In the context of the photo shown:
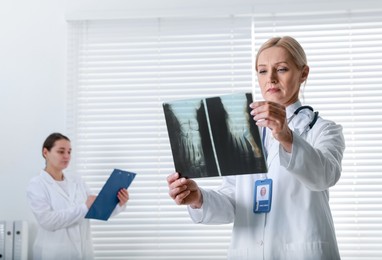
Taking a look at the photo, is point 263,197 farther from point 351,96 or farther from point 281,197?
point 351,96

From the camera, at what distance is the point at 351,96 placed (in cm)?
428

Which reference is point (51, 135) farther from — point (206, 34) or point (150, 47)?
point (206, 34)

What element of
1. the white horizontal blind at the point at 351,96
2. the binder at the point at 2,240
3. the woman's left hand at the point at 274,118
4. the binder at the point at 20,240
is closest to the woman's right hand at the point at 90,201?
the binder at the point at 20,240

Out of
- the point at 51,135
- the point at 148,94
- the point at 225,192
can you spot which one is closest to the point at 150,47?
the point at 148,94

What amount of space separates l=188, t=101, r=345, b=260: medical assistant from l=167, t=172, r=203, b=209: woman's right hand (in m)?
0.04

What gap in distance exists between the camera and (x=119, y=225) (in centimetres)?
439

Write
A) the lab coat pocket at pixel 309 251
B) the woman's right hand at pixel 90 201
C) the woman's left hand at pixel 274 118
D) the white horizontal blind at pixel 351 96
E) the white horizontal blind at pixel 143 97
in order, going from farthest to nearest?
the white horizontal blind at pixel 143 97 → the white horizontal blind at pixel 351 96 → the woman's right hand at pixel 90 201 → the lab coat pocket at pixel 309 251 → the woman's left hand at pixel 274 118

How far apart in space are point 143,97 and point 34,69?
2.70 feet

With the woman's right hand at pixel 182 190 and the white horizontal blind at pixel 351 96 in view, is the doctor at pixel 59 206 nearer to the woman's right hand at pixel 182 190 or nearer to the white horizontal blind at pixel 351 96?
the white horizontal blind at pixel 351 96

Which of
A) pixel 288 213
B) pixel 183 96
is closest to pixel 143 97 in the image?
pixel 183 96

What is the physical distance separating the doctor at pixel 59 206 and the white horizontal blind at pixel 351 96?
1.49 metres

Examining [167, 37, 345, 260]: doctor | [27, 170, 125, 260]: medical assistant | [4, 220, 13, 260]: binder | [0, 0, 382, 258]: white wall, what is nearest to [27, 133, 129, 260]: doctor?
[27, 170, 125, 260]: medical assistant

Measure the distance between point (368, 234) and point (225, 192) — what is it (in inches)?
92.9

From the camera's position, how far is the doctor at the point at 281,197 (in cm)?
192
